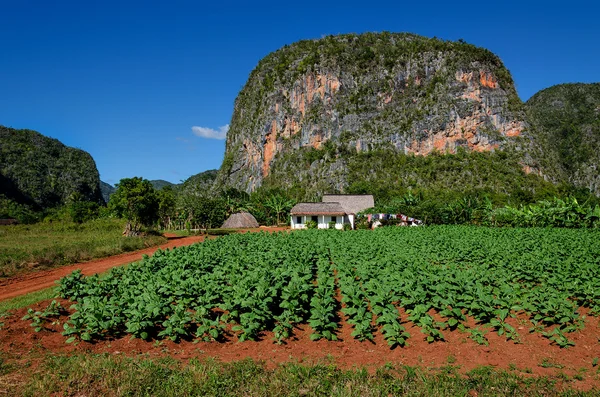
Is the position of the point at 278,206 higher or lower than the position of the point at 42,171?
lower

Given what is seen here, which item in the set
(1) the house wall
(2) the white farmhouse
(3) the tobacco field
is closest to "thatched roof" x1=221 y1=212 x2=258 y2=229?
(1) the house wall

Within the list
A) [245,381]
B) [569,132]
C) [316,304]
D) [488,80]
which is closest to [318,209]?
[316,304]

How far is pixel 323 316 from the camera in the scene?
25.3 feet

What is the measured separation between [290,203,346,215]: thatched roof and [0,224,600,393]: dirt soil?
42.8m

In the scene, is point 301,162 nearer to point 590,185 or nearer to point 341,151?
point 341,151

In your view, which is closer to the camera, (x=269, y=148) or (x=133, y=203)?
(x=133, y=203)

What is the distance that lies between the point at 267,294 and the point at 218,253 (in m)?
6.83

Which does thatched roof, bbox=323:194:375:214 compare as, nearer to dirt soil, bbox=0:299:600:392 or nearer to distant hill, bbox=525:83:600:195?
dirt soil, bbox=0:299:600:392

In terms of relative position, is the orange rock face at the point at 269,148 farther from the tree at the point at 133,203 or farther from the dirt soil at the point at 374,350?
the dirt soil at the point at 374,350

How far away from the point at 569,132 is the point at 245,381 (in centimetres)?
14915

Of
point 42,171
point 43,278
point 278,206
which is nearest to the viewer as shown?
point 43,278

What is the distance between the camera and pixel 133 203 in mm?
29406

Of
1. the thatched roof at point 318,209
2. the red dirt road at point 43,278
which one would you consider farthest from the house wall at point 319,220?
the red dirt road at point 43,278

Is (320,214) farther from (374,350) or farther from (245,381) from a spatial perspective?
(245,381)
